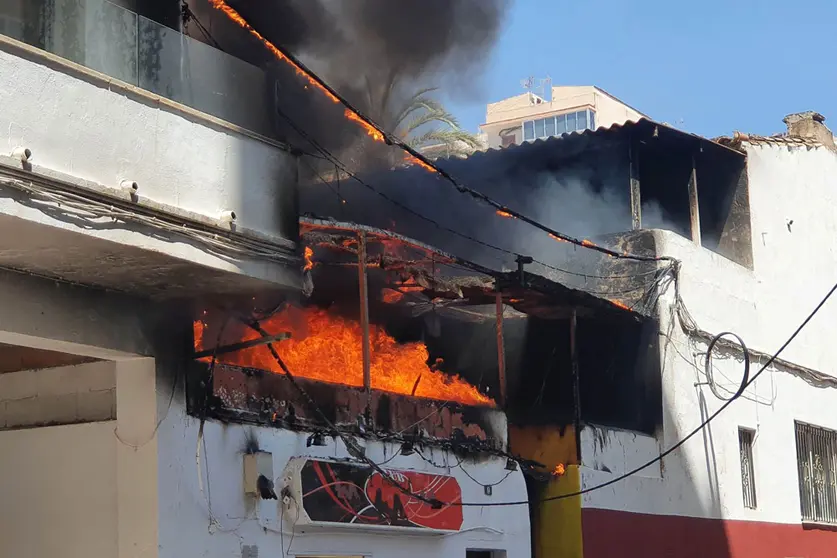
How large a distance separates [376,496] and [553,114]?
1580 inches

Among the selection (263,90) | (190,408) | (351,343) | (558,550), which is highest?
(263,90)

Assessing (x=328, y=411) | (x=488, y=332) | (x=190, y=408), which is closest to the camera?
(x=190, y=408)

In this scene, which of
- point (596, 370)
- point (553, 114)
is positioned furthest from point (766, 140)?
point (553, 114)

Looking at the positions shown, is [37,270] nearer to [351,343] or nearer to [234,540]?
[234,540]

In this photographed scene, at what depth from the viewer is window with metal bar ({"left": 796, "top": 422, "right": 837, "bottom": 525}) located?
19672mm

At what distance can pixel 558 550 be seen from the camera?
13633mm

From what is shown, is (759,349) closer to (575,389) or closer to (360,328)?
(575,389)

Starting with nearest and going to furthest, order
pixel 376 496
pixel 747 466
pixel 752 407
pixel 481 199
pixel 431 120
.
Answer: pixel 376 496, pixel 481 199, pixel 747 466, pixel 752 407, pixel 431 120

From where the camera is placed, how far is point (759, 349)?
19.0 meters

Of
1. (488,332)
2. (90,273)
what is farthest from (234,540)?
(488,332)

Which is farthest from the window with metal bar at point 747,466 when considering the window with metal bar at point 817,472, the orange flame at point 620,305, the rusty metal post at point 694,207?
the orange flame at point 620,305

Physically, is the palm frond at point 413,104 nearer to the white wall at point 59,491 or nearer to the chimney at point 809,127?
the chimney at point 809,127

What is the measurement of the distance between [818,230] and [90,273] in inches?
643

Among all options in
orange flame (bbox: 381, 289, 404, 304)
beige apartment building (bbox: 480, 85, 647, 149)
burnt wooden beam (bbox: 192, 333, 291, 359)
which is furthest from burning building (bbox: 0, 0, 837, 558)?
beige apartment building (bbox: 480, 85, 647, 149)
